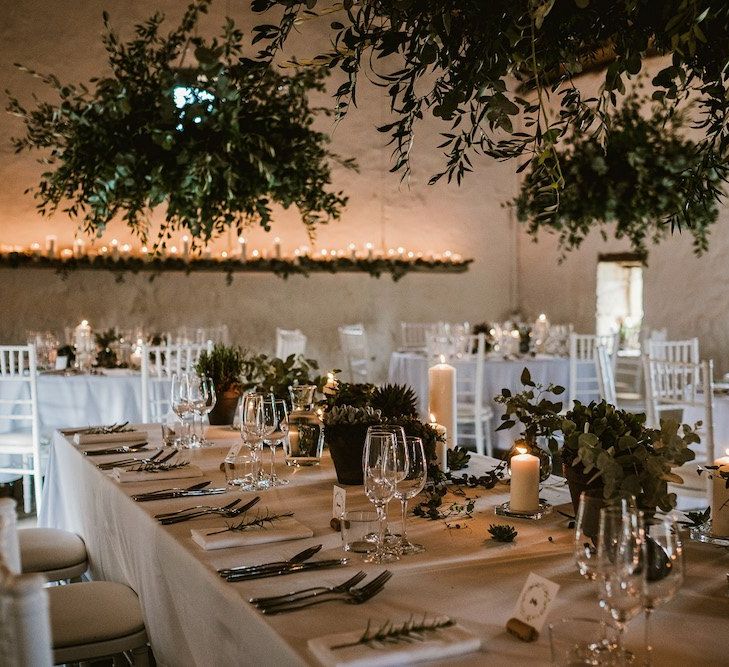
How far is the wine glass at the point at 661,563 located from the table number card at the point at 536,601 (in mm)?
138

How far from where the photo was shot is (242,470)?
2.47m

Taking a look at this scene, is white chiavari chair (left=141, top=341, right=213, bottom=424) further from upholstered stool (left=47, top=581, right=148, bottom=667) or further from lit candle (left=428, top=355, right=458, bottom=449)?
upholstered stool (left=47, top=581, right=148, bottom=667)

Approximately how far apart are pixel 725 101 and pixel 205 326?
24.4ft

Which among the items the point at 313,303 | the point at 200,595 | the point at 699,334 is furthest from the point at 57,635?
the point at 313,303

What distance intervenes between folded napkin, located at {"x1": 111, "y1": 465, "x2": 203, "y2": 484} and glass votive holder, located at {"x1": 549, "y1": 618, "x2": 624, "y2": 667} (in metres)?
1.37

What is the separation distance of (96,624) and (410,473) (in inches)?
36.1

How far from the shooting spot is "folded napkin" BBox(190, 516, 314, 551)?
1703 millimetres

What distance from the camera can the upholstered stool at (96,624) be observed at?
1.99 metres

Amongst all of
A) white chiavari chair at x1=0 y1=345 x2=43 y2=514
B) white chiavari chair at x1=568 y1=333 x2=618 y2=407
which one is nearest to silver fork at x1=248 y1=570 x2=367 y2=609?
white chiavari chair at x1=0 y1=345 x2=43 y2=514

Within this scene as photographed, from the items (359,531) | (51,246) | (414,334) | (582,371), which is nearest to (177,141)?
(359,531)

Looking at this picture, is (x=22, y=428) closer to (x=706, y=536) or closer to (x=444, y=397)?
(x=444, y=397)

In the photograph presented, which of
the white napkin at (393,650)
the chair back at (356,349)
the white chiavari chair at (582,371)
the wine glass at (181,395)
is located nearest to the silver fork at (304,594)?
the white napkin at (393,650)

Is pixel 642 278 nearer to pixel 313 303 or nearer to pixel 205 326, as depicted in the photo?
pixel 313 303

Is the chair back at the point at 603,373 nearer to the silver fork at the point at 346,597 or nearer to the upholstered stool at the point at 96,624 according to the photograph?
the upholstered stool at the point at 96,624
